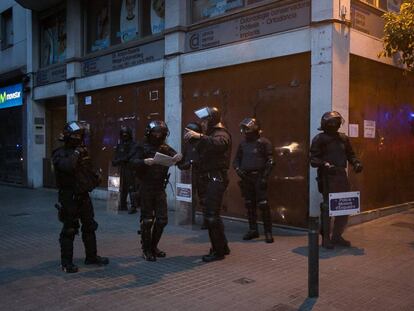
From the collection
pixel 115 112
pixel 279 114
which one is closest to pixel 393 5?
pixel 279 114

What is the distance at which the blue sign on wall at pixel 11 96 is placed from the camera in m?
17.6

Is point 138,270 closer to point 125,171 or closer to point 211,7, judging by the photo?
point 125,171

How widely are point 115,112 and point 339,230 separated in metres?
7.84

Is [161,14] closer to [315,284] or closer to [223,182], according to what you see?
[223,182]

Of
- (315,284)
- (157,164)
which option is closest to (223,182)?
(157,164)

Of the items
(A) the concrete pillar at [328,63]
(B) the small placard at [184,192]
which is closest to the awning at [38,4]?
(B) the small placard at [184,192]

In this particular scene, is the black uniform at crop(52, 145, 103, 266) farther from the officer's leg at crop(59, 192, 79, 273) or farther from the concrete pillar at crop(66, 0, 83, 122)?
the concrete pillar at crop(66, 0, 83, 122)

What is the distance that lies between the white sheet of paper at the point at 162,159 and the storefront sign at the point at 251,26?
12.6 feet

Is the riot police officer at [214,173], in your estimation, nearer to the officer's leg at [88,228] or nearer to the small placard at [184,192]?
the officer's leg at [88,228]

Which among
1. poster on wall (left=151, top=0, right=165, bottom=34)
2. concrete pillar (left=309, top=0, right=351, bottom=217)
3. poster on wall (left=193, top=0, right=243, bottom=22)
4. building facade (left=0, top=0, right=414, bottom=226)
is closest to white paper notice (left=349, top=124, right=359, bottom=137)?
building facade (left=0, top=0, right=414, bottom=226)

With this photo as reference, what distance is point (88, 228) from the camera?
6203 mm

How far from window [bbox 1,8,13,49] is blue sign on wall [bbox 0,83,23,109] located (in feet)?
5.46

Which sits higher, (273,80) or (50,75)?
(50,75)

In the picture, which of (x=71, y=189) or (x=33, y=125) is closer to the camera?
(x=71, y=189)
